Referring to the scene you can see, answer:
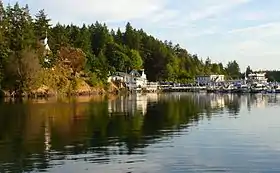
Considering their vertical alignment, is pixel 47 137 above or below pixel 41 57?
below

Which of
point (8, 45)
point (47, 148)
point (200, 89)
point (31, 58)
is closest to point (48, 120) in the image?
point (47, 148)

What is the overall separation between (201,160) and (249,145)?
250 inches

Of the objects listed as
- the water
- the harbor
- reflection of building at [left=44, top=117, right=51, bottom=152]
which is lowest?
the water

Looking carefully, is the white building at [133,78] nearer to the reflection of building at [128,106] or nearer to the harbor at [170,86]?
the harbor at [170,86]

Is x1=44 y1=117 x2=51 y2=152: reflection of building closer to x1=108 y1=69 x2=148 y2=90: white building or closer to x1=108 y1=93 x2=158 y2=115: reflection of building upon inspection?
x1=108 y1=93 x2=158 y2=115: reflection of building

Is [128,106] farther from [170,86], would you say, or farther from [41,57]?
[170,86]

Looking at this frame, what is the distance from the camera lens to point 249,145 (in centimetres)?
2922

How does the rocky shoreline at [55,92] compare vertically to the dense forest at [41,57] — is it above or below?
below

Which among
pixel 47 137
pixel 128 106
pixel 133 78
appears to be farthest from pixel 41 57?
pixel 47 137

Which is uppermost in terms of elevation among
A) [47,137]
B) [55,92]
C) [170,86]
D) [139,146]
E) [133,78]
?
[133,78]

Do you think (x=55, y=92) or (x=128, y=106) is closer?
(x=128, y=106)

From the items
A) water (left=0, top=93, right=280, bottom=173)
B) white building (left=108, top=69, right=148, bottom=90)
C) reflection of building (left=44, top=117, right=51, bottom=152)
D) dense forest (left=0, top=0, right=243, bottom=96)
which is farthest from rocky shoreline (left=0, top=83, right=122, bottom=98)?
reflection of building (left=44, top=117, right=51, bottom=152)

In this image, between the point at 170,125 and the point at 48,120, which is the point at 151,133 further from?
the point at 48,120

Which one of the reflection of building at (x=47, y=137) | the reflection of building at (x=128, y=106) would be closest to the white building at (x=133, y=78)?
the reflection of building at (x=128, y=106)
